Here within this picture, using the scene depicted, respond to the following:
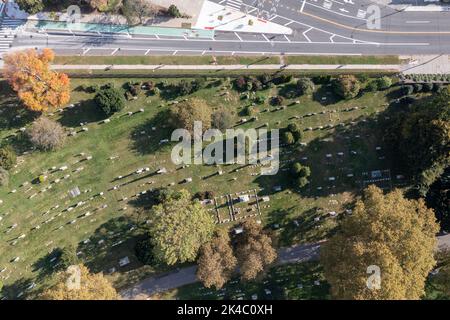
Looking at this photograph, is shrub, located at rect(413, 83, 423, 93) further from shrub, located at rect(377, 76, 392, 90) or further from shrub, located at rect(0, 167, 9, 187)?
shrub, located at rect(0, 167, 9, 187)

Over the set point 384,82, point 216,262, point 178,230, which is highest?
point 384,82

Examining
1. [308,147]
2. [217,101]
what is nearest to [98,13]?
[217,101]

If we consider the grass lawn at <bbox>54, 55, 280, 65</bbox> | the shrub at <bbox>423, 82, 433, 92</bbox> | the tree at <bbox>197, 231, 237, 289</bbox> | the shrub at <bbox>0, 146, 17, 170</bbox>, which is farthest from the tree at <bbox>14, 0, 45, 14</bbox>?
the shrub at <bbox>423, 82, 433, 92</bbox>

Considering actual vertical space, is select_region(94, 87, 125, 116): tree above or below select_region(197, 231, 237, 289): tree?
above

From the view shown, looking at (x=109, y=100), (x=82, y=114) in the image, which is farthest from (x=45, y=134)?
(x=109, y=100)

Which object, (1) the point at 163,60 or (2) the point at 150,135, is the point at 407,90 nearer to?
(1) the point at 163,60

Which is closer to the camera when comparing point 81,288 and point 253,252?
point 81,288
